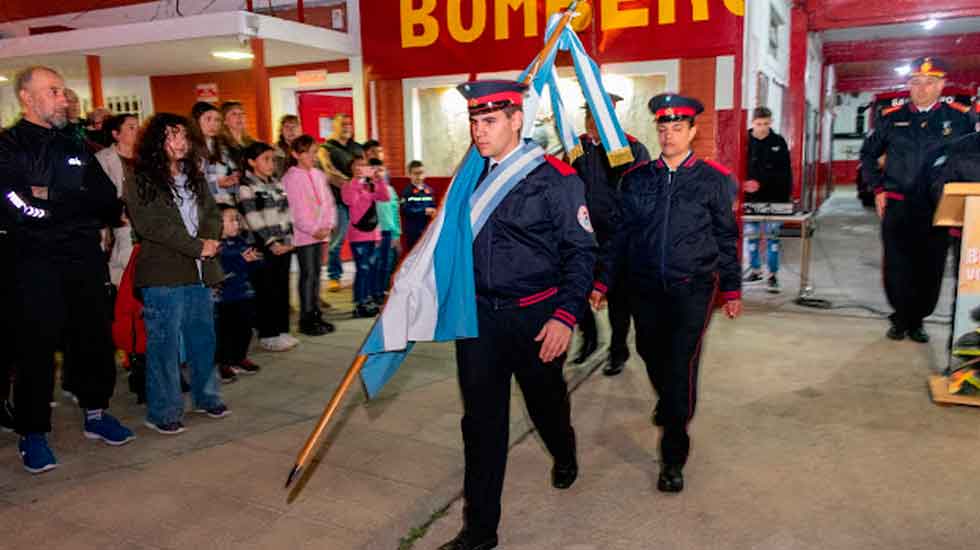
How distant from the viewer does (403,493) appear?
12.0 ft

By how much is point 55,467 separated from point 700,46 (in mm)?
7652

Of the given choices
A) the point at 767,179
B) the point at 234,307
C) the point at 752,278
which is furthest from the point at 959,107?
the point at 234,307

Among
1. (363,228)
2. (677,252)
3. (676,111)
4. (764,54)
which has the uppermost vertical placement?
(764,54)

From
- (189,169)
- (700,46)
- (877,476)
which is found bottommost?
(877,476)

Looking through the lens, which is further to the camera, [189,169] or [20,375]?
[189,169]

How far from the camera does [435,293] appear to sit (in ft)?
9.86

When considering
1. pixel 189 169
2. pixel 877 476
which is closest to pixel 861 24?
pixel 877 476

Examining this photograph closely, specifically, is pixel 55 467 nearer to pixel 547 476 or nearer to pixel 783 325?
pixel 547 476

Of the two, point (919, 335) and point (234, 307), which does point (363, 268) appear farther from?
point (919, 335)

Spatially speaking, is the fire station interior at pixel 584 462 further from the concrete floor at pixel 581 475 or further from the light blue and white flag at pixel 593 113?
the light blue and white flag at pixel 593 113

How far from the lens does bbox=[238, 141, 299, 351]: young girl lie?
5879 mm

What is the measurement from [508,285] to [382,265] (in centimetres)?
541

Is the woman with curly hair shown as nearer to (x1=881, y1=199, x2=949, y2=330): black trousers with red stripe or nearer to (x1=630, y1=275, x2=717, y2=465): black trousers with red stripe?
(x1=630, y1=275, x2=717, y2=465): black trousers with red stripe

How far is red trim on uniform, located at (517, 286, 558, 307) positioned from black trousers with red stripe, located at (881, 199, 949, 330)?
461cm
